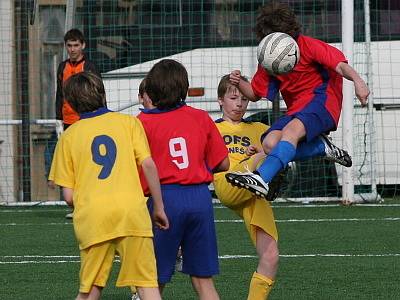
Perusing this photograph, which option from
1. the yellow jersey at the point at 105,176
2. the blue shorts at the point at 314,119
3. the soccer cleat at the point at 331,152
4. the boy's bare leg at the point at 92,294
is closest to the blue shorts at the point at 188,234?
the yellow jersey at the point at 105,176

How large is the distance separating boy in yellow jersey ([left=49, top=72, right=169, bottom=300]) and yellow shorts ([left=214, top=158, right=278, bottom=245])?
1.23 m

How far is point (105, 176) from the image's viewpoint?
229 inches

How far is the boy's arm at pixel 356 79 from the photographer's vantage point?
6.95 m

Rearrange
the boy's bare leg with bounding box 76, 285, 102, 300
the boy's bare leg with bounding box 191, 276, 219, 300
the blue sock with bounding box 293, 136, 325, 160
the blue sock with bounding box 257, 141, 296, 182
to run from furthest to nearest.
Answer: the blue sock with bounding box 293, 136, 325, 160 < the blue sock with bounding box 257, 141, 296, 182 < the boy's bare leg with bounding box 191, 276, 219, 300 < the boy's bare leg with bounding box 76, 285, 102, 300

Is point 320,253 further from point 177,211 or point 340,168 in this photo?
point 340,168

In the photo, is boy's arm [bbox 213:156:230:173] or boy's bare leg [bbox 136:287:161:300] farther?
boy's arm [bbox 213:156:230:173]

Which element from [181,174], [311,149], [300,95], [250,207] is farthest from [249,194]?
[181,174]

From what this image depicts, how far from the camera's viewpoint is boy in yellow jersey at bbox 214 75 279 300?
695cm

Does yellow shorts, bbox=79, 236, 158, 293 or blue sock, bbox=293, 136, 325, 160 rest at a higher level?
blue sock, bbox=293, 136, 325, 160

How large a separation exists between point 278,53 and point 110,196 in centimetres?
172

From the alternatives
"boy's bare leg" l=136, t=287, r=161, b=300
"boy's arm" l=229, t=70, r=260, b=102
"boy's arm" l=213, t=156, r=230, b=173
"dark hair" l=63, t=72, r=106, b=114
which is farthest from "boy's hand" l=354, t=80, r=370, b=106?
"boy's bare leg" l=136, t=287, r=161, b=300

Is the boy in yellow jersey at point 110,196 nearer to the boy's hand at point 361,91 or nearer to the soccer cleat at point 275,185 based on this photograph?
the soccer cleat at point 275,185

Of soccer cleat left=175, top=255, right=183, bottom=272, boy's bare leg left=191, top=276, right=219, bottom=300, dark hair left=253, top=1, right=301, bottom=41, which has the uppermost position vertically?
dark hair left=253, top=1, right=301, bottom=41

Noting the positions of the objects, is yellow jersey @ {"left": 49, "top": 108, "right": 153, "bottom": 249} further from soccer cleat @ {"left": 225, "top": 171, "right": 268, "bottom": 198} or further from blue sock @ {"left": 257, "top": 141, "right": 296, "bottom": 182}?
blue sock @ {"left": 257, "top": 141, "right": 296, "bottom": 182}
